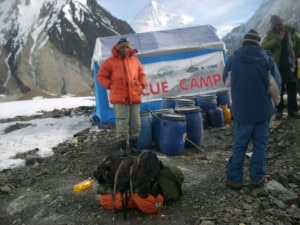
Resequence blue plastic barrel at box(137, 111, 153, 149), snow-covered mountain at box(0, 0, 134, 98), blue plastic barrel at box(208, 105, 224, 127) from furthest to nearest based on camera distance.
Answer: snow-covered mountain at box(0, 0, 134, 98), blue plastic barrel at box(208, 105, 224, 127), blue plastic barrel at box(137, 111, 153, 149)

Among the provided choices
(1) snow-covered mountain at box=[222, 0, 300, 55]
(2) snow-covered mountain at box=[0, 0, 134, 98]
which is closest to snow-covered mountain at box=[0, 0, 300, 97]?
(2) snow-covered mountain at box=[0, 0, 134, 98]

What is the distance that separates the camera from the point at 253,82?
427 cm

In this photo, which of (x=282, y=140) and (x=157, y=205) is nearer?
(x=157, y=205)

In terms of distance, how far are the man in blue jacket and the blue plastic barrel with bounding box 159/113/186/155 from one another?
6.17ft

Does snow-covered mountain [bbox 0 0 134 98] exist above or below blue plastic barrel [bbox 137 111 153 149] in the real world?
above

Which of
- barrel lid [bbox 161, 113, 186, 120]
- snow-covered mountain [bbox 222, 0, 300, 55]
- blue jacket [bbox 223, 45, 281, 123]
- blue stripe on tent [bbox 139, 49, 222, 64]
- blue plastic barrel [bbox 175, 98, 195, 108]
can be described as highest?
snow-covered mountain [bbox 222, 0, 300, 55]

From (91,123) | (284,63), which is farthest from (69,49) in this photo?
(284,63)

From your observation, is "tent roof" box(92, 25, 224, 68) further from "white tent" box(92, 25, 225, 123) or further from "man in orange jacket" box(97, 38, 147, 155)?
"man in orange jacket" box(97, 38, 147, 155)

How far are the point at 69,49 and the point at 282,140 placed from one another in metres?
49.3

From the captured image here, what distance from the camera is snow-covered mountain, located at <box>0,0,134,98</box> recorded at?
166ft

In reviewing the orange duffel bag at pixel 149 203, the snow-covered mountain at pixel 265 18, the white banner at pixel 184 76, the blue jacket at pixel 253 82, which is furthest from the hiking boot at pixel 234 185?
the snow-covered mountain at pixel 265 18

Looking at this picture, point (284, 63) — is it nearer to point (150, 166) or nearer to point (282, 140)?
point (282, 140)

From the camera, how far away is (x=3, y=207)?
4.98m

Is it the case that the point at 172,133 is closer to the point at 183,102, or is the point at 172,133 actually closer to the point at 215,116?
the point at 183,102
